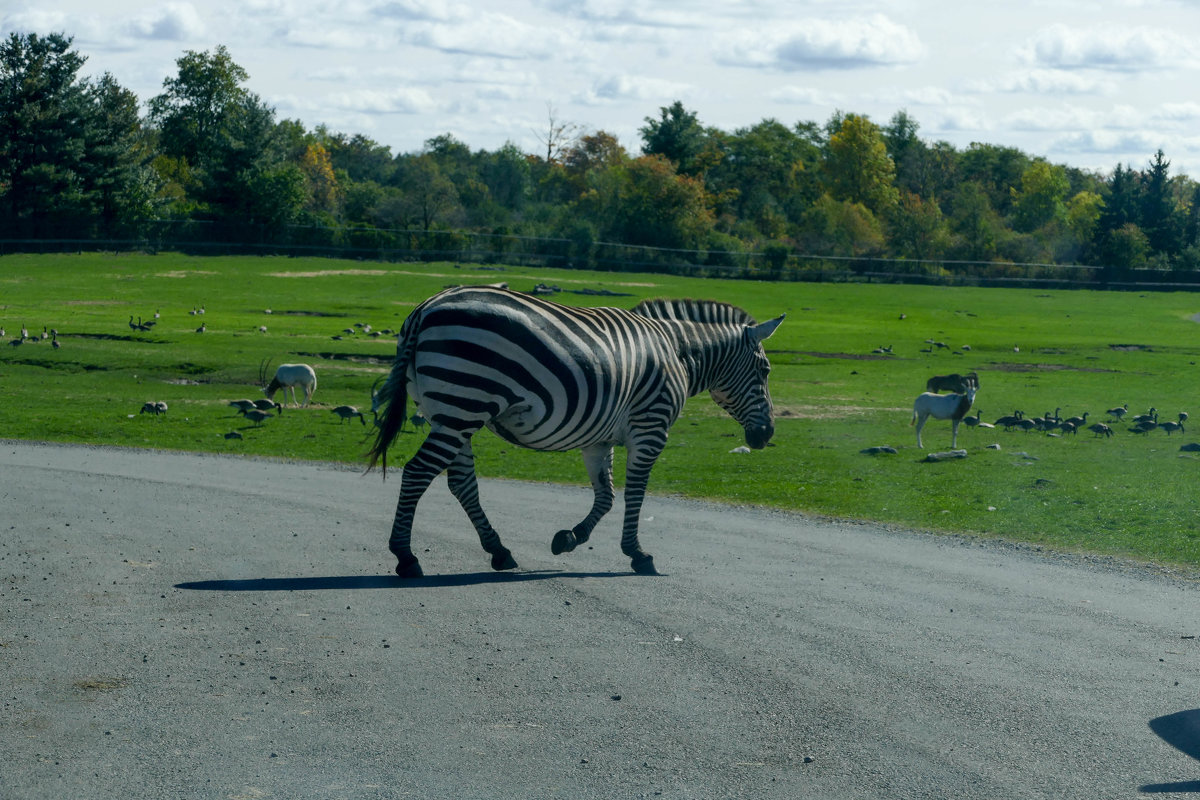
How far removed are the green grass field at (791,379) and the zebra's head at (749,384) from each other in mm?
3592

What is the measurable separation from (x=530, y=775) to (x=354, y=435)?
19.8 metres

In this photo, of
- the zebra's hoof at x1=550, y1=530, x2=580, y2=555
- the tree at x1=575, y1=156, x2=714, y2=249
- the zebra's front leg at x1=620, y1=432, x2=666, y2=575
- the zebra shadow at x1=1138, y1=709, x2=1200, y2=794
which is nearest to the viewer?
the zebra shadow at x1=1138, y1=709, x2=1200, y2=794

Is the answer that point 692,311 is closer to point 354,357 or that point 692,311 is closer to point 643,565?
point 643,565

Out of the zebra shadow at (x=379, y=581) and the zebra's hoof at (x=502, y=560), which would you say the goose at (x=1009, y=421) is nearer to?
the zebra shadow at (x=379, y=581)

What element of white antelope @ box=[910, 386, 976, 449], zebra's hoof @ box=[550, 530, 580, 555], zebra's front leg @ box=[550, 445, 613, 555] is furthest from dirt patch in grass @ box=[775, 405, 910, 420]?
zebra's hoof @ box=[550, 530, 580, 555]

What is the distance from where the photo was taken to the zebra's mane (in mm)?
14648

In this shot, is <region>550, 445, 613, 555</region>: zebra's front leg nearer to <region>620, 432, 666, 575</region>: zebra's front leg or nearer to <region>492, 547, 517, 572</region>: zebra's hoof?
<region>620, 432, 666, 575</region>: zebra's front leg

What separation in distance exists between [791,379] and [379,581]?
1127 inches

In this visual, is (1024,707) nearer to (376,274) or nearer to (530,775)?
(530,775)

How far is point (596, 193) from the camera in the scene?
10962cm

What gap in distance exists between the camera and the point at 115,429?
2656cm

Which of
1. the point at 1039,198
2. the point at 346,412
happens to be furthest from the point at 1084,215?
the point at 346,412

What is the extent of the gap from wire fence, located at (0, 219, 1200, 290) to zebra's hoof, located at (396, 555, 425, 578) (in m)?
73.7

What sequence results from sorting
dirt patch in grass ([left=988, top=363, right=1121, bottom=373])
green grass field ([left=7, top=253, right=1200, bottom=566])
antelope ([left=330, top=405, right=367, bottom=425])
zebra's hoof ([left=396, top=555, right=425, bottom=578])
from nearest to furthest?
zebra's hoof ([left=396, top=555, right=425, bottom=578]), green grass field ([left=7, top=253, right=1200, bottom=566]), antelope ([left=330, top=405, right=367, bottom=425]), dirt patch in grass ([left=988, top=363, right=1121, bottom=373])
